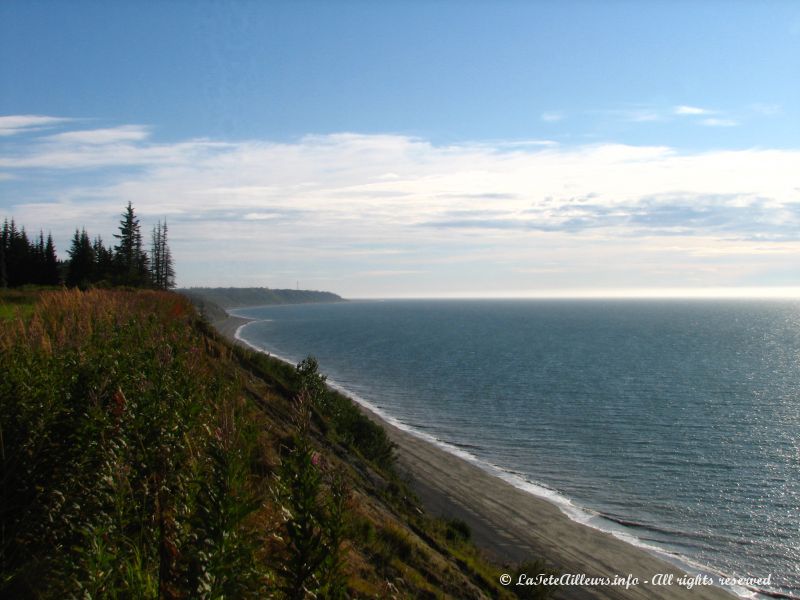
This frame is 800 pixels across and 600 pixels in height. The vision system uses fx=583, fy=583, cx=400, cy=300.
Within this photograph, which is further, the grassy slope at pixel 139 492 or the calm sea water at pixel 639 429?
the calm sea water at pixel 639 429

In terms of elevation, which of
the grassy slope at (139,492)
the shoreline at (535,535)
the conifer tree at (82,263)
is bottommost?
the shoreline at (535,535)


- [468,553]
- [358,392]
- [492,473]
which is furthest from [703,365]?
[468,553]

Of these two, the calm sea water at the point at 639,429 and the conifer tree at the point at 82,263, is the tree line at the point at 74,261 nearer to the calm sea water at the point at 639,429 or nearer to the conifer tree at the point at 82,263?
the conifer tree at the point at 82,263

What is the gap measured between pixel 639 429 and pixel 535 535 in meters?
20.4

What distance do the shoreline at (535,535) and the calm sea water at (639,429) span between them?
1550mm

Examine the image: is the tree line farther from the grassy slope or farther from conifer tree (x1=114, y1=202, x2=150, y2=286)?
the grassy slope

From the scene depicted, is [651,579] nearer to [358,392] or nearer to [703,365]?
[358,392]

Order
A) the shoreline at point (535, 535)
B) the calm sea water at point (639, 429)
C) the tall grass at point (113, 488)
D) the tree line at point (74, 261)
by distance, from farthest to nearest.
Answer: the tree line at point (74, 261), the calm sea water at point (639, 429), the shoreline at point (535, 535), the tall grass at point (113, 488)

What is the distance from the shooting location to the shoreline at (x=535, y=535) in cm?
1947

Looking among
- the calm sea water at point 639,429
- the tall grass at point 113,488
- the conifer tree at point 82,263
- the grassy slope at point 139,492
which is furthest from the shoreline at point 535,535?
the conifer tree at point 82,263

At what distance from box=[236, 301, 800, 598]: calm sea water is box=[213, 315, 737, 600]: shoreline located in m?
1.55

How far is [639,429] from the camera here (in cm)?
4012

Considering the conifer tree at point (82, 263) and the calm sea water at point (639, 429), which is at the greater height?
the conifer tree at point (82, 263)

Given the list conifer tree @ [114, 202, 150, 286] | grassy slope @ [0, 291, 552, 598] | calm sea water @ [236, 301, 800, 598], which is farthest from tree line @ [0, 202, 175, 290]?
grassy slope @ [0, 291, 552, 598]
